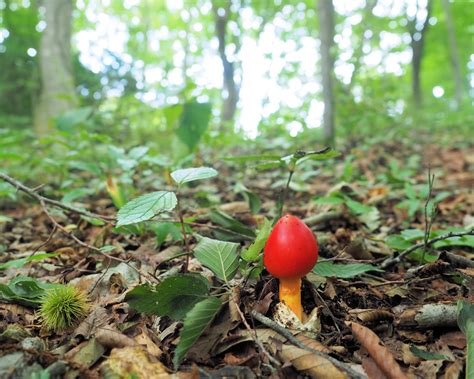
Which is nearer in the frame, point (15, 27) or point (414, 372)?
point (414, 372)

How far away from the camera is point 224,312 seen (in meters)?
1.51

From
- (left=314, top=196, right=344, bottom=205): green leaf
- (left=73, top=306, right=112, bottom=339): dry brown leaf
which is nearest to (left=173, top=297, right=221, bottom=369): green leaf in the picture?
(left=73, top=306, right=112, bottom=339): dry brown leaf

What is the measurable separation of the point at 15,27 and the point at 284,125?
19.2 ft

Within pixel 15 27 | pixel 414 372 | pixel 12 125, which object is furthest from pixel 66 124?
pixel 15 27

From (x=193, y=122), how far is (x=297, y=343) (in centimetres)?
227

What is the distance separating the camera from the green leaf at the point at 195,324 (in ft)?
4.09

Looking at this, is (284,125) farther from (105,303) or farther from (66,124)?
(105,303)

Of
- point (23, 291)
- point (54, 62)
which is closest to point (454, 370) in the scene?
point (23, 291)

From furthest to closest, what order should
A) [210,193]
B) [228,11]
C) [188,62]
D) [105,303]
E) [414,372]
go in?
[188,62] < [228,11] < [210,193] < [105,303] < [414,372]

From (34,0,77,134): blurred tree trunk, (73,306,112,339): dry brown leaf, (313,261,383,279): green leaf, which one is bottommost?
(73,306,112,339): dry brown leaf

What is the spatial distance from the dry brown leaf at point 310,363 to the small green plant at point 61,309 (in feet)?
2.69

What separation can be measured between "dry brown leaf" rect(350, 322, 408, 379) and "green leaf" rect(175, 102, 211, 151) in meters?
2.16

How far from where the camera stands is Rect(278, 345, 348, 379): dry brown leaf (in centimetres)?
118

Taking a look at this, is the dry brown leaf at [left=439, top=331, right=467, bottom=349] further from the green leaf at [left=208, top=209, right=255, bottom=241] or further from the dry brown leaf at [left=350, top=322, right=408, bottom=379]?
the green leaf at [left=208, top=209, right=255, bottom=241]
